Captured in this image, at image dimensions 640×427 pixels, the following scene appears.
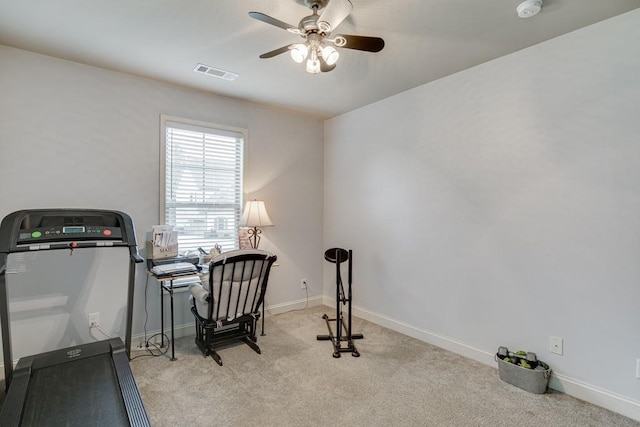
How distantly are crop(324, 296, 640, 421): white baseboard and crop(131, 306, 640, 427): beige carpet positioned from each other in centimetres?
6

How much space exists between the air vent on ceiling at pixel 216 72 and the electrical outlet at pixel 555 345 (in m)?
3.54

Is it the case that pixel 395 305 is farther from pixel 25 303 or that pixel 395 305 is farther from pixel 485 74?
pixel 25 303

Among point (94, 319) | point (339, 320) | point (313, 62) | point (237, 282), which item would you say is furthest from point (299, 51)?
point (94, 319)

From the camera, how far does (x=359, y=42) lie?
75.4 inches

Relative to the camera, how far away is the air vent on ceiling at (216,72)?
9.70 feet

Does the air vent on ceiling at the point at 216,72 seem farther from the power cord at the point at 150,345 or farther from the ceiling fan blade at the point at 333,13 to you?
the power cord at the point at 150,345

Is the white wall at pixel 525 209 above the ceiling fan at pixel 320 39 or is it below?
below

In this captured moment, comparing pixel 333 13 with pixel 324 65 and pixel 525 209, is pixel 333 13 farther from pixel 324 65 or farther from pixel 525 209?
pixel 525 209

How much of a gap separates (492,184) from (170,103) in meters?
3.24

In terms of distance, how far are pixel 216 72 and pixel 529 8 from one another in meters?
2.53

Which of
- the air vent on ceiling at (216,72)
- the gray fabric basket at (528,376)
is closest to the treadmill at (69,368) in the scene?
the air vent on ceiling at (216,72)

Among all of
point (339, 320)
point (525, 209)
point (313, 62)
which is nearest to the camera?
point (313, 62)

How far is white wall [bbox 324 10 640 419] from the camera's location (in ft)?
7.19

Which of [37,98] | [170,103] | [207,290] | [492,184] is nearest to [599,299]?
[492,184]
